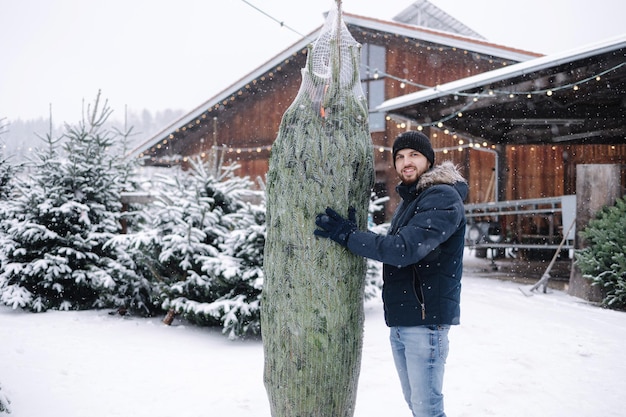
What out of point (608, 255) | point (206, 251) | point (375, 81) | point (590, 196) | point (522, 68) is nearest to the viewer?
point (206, 251)

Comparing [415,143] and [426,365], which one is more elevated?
[415,143]

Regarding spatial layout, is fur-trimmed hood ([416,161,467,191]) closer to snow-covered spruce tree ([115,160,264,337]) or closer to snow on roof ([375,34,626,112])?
snow-covered spruce tree ([115,160,264,337])

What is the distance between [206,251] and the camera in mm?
5902

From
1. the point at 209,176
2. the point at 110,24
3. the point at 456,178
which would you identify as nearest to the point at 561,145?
the point at 209,176

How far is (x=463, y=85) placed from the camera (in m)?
9.19

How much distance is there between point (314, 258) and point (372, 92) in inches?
564

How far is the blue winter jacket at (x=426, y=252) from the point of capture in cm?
221

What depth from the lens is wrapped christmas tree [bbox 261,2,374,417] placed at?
7.42 feet

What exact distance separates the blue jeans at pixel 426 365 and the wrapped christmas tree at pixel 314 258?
0.92 ft

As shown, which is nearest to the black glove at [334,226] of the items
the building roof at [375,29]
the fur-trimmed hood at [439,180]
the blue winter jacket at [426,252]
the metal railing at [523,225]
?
the blue winter jacket at [426,252]

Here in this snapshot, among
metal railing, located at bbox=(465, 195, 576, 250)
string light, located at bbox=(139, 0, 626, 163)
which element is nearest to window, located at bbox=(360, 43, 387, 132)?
string light, located at bbox=(139, 0, 626, 163)

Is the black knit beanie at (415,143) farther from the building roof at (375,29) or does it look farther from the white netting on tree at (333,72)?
the building roof at (375,29)

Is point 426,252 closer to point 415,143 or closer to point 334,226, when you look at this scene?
point 334,226

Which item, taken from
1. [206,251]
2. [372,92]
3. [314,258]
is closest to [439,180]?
[314,258]
